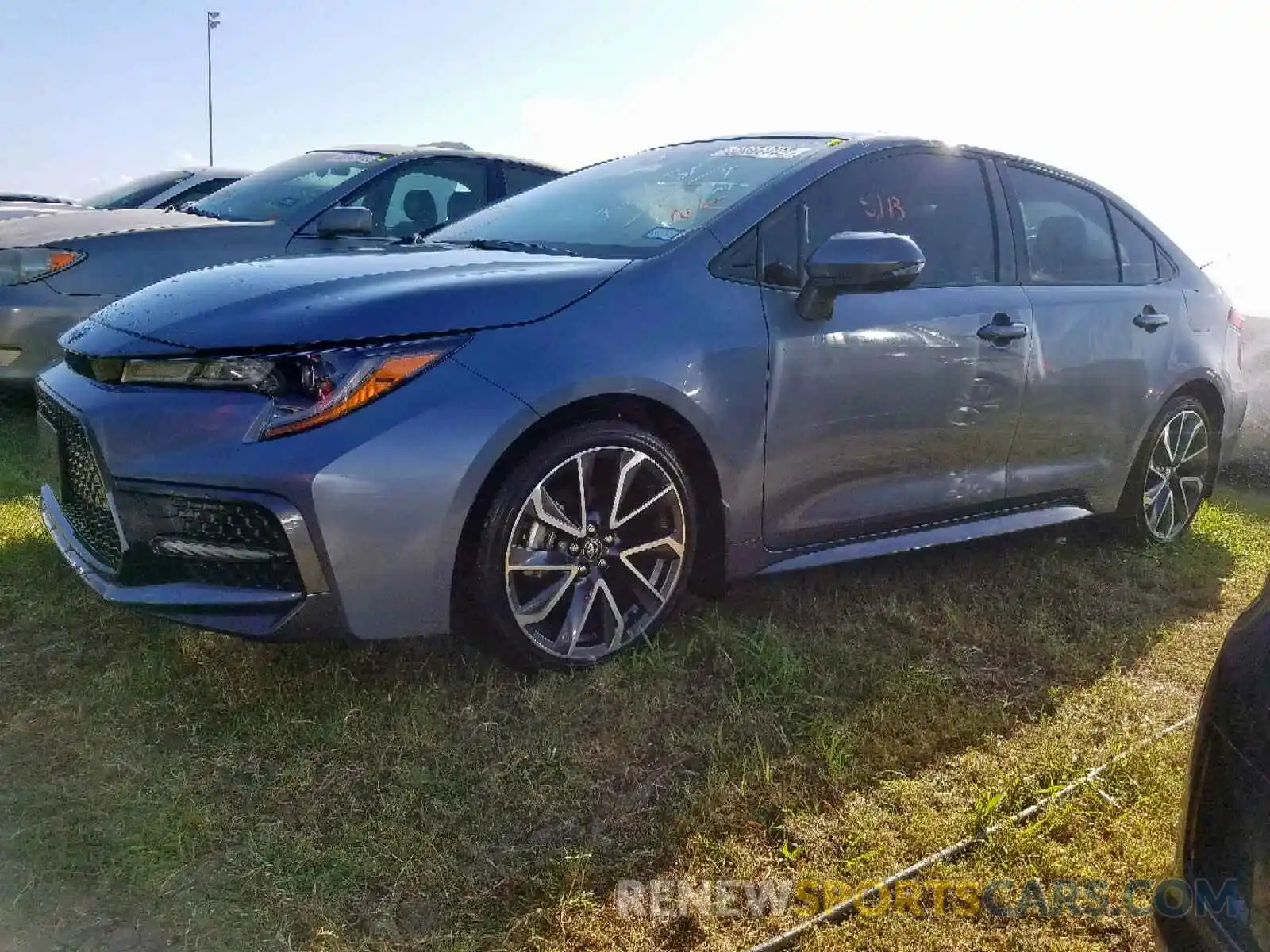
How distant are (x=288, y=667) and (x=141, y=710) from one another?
370 mm

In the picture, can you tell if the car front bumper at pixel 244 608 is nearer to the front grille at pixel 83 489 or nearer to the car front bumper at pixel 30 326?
the front grille at pixel 83 489

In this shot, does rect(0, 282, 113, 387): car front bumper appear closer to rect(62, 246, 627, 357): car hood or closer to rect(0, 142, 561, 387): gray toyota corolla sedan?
rect(0, 142, 561, 387): gray toyota corolla sedan

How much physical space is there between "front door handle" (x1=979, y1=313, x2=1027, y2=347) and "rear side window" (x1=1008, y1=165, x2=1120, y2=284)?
10.7 inches

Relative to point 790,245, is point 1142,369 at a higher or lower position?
lower

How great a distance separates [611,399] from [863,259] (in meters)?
0.79

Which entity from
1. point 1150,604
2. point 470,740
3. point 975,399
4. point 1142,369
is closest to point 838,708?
point 470,740

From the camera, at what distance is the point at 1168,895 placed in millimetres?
1555

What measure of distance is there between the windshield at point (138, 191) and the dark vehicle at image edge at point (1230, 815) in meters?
10.0

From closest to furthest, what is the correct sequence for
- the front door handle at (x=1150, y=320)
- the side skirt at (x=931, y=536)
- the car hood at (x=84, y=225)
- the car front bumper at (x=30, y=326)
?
the side skirt at (x=931, y=536) < the front door handle at (x=1150, y=320) < the car front bumper at (x=30, y=326) < the car hood at (x=84, y=225)

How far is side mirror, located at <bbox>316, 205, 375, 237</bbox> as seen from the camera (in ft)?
15.6

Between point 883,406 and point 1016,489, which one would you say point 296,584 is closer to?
point 883,406

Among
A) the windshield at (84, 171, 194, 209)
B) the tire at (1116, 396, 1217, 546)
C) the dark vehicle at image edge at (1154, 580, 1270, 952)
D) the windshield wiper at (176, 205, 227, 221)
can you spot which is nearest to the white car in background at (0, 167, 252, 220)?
the windshield at (84, 171, 194, 209)

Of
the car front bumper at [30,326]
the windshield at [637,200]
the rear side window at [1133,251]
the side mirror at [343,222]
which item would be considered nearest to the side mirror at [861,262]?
the windshield at [637,200]

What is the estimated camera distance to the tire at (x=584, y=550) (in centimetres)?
279
